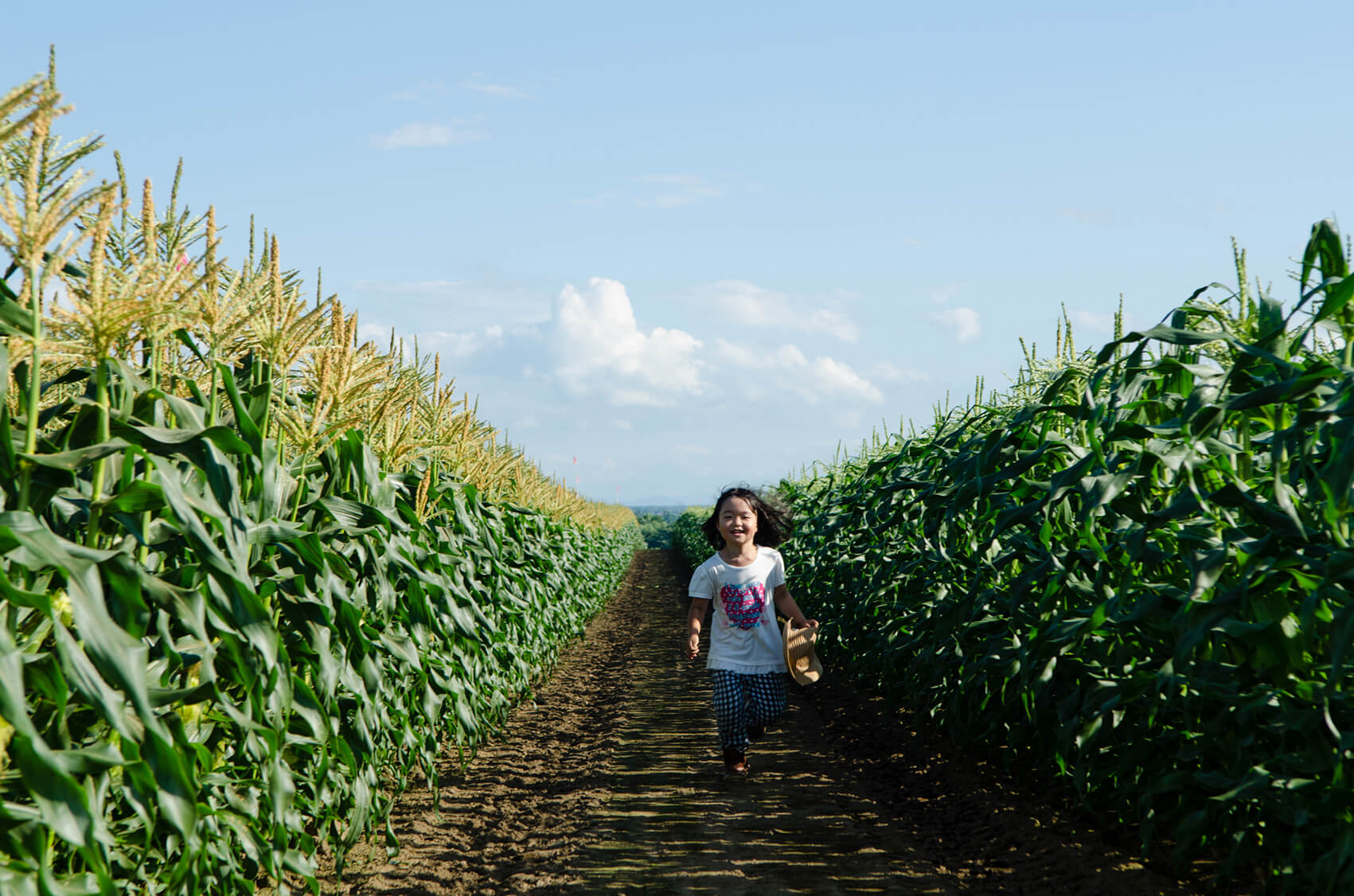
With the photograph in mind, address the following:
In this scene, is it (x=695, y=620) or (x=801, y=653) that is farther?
(x=695, y=620)

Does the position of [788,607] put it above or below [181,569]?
below

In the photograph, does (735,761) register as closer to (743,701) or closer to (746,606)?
(743,701)

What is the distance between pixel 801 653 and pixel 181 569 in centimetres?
409

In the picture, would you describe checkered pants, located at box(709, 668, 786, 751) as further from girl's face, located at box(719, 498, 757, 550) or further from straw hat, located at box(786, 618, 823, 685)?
girl's face, located at box(719, 498, 757, 550)

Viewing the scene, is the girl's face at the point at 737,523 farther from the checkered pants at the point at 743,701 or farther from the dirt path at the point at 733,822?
the dirt path at the point at 733,822

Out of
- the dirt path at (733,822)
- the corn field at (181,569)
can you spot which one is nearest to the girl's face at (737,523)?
the dirt path at (733,822)

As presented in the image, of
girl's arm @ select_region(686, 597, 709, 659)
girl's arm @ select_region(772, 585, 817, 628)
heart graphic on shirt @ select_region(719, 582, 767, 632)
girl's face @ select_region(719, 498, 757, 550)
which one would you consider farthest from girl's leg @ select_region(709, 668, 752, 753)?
girl's face @ select_region(719, 498, 757, 550)

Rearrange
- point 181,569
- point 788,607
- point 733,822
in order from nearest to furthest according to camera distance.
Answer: point 181,569 < point 733,822 < point 788,607

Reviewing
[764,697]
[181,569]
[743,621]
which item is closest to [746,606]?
[743,621]

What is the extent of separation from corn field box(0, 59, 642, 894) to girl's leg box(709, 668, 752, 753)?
6.27 ft

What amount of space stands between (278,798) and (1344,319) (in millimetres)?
3674

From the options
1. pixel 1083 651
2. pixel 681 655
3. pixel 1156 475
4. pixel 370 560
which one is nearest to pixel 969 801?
pixel 1083 651

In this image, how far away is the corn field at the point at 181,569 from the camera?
2057 mm

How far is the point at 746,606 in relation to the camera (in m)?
5.85
